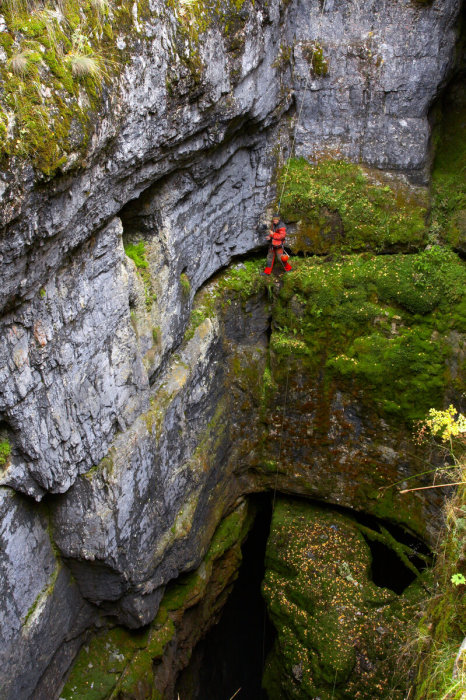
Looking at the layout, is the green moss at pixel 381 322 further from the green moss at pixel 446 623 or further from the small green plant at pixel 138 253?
the green moss at pixel 446 623

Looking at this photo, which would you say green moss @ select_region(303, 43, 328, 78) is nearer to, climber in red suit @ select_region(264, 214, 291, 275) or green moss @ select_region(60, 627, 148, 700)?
climber in red suit @ select_region(264, 214, 291, 275)

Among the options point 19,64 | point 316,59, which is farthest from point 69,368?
point 316,59

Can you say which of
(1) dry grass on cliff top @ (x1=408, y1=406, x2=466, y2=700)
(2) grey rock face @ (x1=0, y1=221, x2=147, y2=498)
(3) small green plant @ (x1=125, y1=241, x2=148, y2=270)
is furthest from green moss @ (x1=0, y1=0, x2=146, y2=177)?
(1) dry grass on cliff top @ (x1=408, y1=406, x2=466, y2=700)

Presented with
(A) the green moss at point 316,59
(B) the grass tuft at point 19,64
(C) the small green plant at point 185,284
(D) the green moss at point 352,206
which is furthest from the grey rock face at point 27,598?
(A) the green moss at point 316,59

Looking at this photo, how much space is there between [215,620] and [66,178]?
863 cm

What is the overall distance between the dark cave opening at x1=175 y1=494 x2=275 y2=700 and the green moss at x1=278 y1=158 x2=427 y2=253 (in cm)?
581

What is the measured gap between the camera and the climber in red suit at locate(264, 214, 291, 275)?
894cm

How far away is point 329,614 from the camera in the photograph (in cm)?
805

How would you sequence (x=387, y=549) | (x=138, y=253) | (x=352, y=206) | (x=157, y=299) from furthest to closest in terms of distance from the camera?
(x=387, y=549), (x=352, y=206), (x=157, y=299), (x=138, y=253)

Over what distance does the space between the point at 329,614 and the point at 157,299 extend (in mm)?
5902

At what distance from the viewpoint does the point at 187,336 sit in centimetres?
818

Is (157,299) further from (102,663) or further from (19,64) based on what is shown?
(102,663)

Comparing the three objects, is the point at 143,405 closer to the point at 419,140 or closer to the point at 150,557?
the point at 150,557

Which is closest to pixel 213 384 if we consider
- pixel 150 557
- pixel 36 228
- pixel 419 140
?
pixel 150 557
